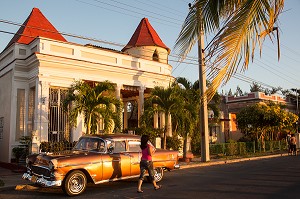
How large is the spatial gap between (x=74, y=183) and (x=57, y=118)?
9322 mm

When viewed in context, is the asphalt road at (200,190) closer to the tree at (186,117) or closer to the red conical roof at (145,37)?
the tree at (186,117)

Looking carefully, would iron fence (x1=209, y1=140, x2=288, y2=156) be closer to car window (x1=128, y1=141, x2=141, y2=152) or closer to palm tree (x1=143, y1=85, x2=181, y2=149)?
palm tree (x1=143, y1=85, x2=181, y2=149)

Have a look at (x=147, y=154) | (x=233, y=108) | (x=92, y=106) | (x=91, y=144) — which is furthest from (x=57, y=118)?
(x=233, y=108)

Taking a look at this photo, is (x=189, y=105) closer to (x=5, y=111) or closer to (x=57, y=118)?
(x=57, y=118)

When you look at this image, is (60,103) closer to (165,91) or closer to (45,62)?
(45,62)

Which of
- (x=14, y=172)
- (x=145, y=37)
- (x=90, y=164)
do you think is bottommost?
(x=14, y=172)

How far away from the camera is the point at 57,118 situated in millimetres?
17312

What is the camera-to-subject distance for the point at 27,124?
17.2m

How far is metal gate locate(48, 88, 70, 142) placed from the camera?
17083 mm

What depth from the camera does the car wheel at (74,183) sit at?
8367mm

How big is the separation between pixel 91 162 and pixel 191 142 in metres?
15.6

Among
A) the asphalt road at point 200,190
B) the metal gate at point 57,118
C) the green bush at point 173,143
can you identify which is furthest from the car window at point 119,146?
the green bush at point 173,143

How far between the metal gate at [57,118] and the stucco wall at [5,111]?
2240 millimetres

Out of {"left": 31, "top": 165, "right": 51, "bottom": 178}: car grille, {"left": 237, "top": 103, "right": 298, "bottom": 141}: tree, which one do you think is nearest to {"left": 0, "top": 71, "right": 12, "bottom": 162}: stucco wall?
{"left": 31, "top": 165, "right": 51, "bottom": 178}: car grille
